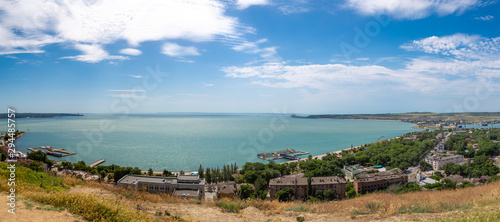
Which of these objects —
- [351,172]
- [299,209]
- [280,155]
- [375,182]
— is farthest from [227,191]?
[280,155]

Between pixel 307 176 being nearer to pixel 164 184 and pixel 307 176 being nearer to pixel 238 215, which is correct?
pixel 164 184

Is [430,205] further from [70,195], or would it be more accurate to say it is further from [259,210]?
[70,195]

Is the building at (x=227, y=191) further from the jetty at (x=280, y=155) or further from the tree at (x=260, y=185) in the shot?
the jetty at (x=280, y=155)

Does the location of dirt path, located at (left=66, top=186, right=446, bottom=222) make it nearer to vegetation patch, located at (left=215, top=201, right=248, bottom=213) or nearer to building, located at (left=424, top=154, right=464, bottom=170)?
vegetation patch, located at (left=215, top=201, right=248, bottom=213)

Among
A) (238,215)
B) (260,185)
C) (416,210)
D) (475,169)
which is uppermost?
(416,210)

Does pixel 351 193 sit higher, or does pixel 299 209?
pixel 299 209

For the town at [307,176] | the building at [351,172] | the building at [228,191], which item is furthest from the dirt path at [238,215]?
the building at [351,172]
